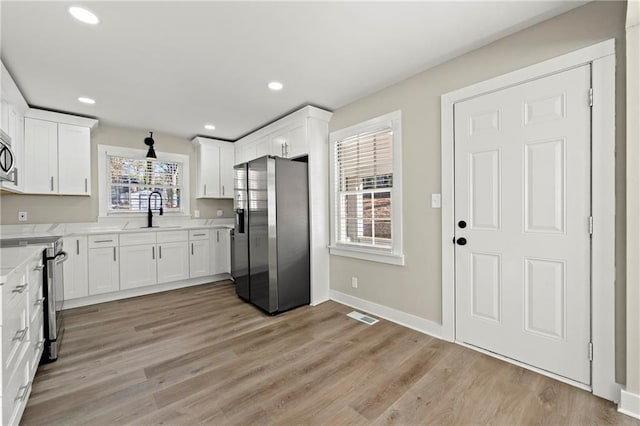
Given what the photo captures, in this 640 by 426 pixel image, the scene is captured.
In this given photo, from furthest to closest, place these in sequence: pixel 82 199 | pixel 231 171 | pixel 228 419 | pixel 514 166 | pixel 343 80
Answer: pixel 231 171 < pixel 82 199 < pixel 343 80 < pixel 514 166 < pixel 228 419

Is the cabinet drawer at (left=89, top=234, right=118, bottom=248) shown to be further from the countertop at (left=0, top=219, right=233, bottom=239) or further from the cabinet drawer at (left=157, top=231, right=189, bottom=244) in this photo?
the cabinet drawer at (left=157, top=231, right=189, bottom=244)

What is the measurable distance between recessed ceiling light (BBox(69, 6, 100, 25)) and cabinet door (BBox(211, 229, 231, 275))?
324 centimetres

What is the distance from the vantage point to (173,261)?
13.8 ft

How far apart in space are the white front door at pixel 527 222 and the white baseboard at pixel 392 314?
9.6 inches

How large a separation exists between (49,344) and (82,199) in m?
2.42

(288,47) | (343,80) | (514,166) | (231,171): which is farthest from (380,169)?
(231,171)

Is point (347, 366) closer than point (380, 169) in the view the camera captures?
Yes

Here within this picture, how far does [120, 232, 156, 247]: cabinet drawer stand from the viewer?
12.5 feet

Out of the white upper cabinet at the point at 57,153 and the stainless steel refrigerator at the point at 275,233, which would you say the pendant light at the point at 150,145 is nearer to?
the white upper cabinet at the point at 57,153

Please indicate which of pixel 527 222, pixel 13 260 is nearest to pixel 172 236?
pixel 13 260

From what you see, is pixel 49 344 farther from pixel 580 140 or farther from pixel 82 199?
pixel 580 140

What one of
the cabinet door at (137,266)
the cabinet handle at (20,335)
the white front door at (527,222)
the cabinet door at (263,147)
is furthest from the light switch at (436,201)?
the cabinet door at (137,266)

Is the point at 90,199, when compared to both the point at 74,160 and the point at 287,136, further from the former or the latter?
the point at 287,136

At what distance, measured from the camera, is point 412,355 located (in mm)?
2254
